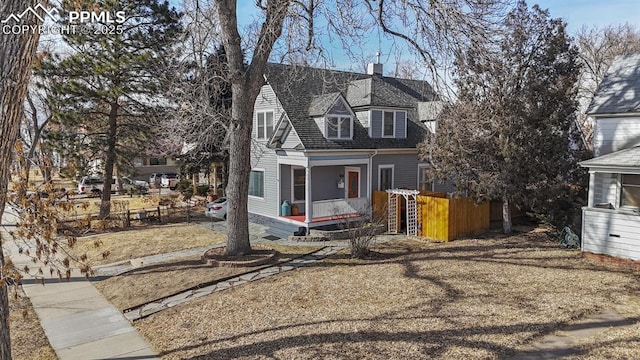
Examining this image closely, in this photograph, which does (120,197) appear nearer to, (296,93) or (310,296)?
(296,93)

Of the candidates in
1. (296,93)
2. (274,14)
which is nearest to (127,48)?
(296,93)

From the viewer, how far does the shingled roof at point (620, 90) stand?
43.5 feet

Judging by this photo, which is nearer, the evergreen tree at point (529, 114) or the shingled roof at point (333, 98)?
the evergreen tree at point (529, 114)

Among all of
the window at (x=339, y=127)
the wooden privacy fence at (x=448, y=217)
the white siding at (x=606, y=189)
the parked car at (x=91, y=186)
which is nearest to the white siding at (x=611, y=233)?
the white siding at (x=606, y=189)

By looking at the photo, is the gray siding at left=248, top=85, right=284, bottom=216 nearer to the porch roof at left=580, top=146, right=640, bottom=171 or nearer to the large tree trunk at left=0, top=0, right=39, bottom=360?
the porch roof at left=580, top=146, right=640, bottom=171

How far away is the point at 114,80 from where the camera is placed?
1872 centimetres

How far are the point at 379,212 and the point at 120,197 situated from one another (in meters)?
22.6

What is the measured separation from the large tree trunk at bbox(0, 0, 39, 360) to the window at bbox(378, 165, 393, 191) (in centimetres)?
1608

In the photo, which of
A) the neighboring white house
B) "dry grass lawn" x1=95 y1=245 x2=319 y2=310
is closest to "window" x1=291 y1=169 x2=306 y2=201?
"dry grass lawn" x1=95 y1=245 x2=319 y2=310

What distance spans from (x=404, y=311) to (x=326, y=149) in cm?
961

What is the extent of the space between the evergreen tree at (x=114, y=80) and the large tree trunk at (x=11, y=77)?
13.9m

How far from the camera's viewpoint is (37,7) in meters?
4.06

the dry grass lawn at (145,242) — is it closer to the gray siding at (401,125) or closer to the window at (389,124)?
the window at (389,124)

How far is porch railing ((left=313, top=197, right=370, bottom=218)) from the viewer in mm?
16984
